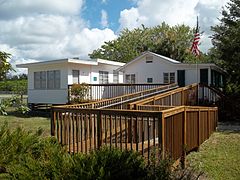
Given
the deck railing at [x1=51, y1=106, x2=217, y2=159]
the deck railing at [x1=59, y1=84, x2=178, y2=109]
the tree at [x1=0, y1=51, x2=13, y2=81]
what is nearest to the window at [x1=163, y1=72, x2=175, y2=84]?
the deck railing at [x1=59, y1=84, x2=178, y2=109]

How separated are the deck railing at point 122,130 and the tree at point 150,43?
34309 mm

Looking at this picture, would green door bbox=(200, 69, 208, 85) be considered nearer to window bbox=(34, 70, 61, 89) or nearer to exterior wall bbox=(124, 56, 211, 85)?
exterior wall bbox=(124, 56, 211, 85)

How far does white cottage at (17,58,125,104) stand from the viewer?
20.3 meters

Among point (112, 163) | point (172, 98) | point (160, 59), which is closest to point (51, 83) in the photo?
point (160, 59)

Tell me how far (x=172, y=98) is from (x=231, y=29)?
776 centimetres

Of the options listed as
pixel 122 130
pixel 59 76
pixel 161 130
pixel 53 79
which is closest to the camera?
pixel 161 130

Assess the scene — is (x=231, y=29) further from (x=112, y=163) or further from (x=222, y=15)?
(x=112, y=163)

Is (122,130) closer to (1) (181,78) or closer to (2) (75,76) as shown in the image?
(1) (181,78)

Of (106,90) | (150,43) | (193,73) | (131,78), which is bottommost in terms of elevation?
(106,90)

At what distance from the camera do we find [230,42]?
59.3 ft

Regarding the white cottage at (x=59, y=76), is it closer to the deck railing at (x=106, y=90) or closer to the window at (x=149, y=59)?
the deck railing at (x=106, y=90)

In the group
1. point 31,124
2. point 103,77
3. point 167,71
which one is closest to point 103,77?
point 103,77

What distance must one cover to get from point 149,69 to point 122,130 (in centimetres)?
1549

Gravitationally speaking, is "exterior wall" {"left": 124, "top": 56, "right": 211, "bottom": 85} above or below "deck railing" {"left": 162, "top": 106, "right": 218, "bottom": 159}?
above
